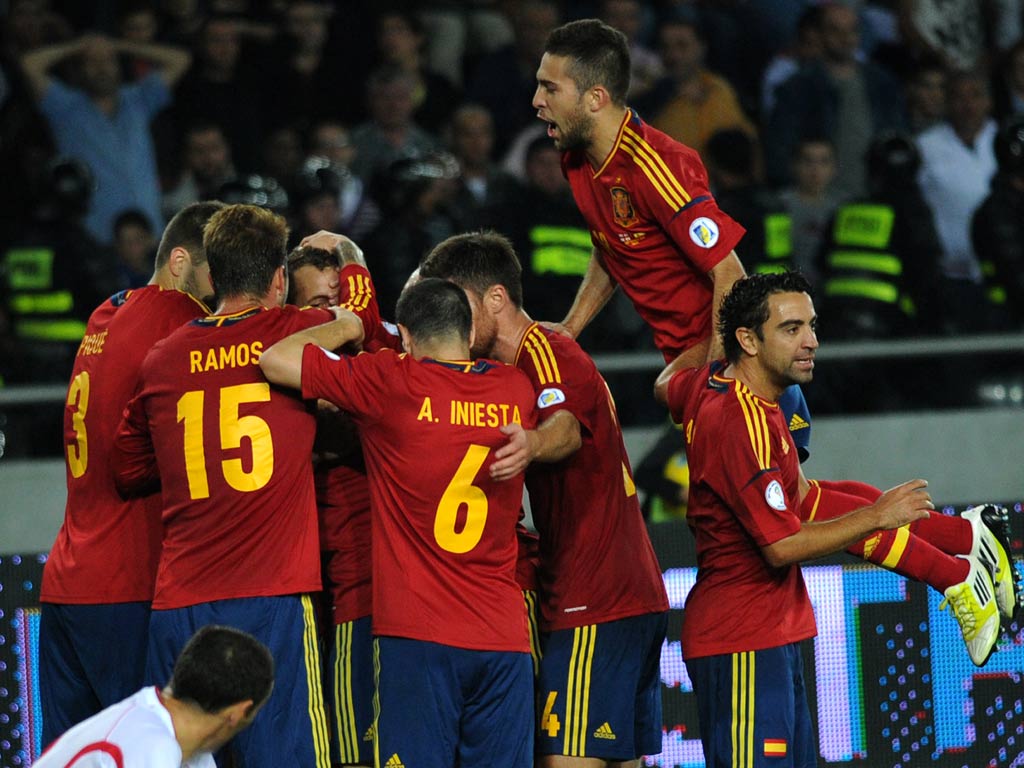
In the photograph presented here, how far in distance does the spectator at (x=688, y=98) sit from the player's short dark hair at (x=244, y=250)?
15.9 ft

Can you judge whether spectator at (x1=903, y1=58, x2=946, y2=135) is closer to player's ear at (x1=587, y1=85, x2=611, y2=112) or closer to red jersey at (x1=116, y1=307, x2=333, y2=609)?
player's ear at (x1=587, y1=85, x2=611, y2=112)

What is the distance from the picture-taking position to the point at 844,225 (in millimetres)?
8875

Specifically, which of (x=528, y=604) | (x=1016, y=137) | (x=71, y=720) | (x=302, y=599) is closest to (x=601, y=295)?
(x=528, y=604)

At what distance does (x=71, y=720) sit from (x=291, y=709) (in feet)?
2.90

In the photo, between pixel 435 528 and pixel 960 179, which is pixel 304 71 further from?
pixel 435 528

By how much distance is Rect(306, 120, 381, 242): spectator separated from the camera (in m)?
8.76

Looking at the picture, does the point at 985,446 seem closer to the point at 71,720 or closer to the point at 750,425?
the point at 750,425

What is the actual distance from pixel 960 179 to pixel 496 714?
576 cm

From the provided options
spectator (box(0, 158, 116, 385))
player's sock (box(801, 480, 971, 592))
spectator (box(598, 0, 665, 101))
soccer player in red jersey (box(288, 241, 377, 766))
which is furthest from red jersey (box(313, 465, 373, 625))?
spectator (box(598, 0, 665, 101))

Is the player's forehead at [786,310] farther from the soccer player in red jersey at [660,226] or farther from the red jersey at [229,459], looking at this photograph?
the red jersey at [229,459]

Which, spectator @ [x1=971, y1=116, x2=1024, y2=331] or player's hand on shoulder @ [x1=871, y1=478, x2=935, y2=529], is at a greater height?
spectator @ [x1=971, y1=116, x2=1024, y2=331]

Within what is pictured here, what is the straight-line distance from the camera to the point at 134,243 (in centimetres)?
849

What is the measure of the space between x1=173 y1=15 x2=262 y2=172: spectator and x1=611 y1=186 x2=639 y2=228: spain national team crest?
13.1 feet

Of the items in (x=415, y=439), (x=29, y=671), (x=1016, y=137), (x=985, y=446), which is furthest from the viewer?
(x=1016, y=137)
